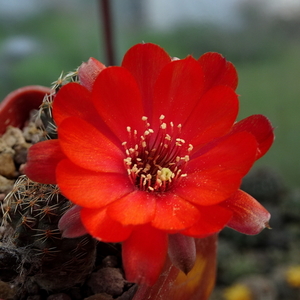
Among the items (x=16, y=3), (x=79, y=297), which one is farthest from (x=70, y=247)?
(x=16, y=3)

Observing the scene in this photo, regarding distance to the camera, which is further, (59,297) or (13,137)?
(13,137)

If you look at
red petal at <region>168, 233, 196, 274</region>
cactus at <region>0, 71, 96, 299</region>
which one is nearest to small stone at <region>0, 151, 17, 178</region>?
cactus at <region>0, 71, 96, 299</region>

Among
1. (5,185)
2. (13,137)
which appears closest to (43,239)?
(5,185)

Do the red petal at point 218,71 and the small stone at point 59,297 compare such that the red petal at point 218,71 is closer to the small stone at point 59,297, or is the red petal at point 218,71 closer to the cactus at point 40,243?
the cactus at point 40,243

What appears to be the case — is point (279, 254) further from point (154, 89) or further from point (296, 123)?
point (154, 89)

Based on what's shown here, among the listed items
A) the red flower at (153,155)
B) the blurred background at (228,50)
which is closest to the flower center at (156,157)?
the red flower at (153,155)

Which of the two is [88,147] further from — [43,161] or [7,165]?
[7,165]

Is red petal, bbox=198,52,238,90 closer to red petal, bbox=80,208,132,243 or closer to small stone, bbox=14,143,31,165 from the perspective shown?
red petal, bbox=80,208,132,243
